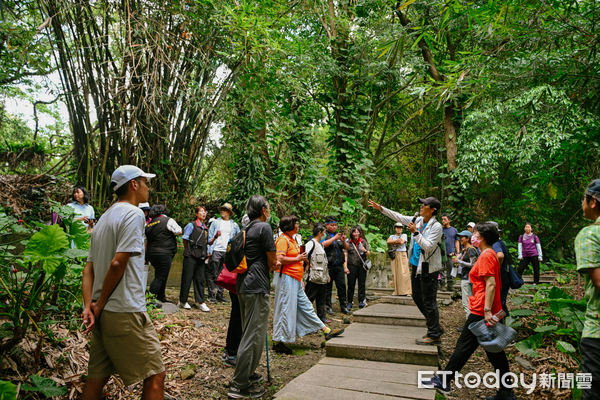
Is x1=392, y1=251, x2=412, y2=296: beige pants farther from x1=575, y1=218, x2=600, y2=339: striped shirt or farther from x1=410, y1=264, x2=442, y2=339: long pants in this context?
x1=575, y1=218, x2=600, y2=339: striped shirt

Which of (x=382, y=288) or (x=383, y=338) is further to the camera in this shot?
(x=382, y=288)

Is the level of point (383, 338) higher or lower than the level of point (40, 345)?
lower

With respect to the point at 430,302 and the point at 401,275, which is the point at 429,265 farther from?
the point at 401,275

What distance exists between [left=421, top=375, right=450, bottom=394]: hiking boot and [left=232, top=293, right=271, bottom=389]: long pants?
1.60 metres

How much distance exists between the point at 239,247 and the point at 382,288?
701 centimetres

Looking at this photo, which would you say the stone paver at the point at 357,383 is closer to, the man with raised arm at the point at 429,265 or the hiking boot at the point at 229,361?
the man with raised arm at the point at 429,265

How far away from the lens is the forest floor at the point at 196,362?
2920 millimetres

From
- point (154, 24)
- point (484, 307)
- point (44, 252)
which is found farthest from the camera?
point (154, 24)

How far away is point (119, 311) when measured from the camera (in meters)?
2.16

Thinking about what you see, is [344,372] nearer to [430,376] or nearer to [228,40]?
[430,376]

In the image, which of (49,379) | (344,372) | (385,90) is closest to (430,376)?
(344,372)

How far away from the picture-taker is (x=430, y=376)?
3.71 meters

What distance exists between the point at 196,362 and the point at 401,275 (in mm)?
5303

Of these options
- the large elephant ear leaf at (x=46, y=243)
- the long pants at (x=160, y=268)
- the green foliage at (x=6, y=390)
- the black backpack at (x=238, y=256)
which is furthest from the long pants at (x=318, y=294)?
the green foliage at (x=6, y=390)
